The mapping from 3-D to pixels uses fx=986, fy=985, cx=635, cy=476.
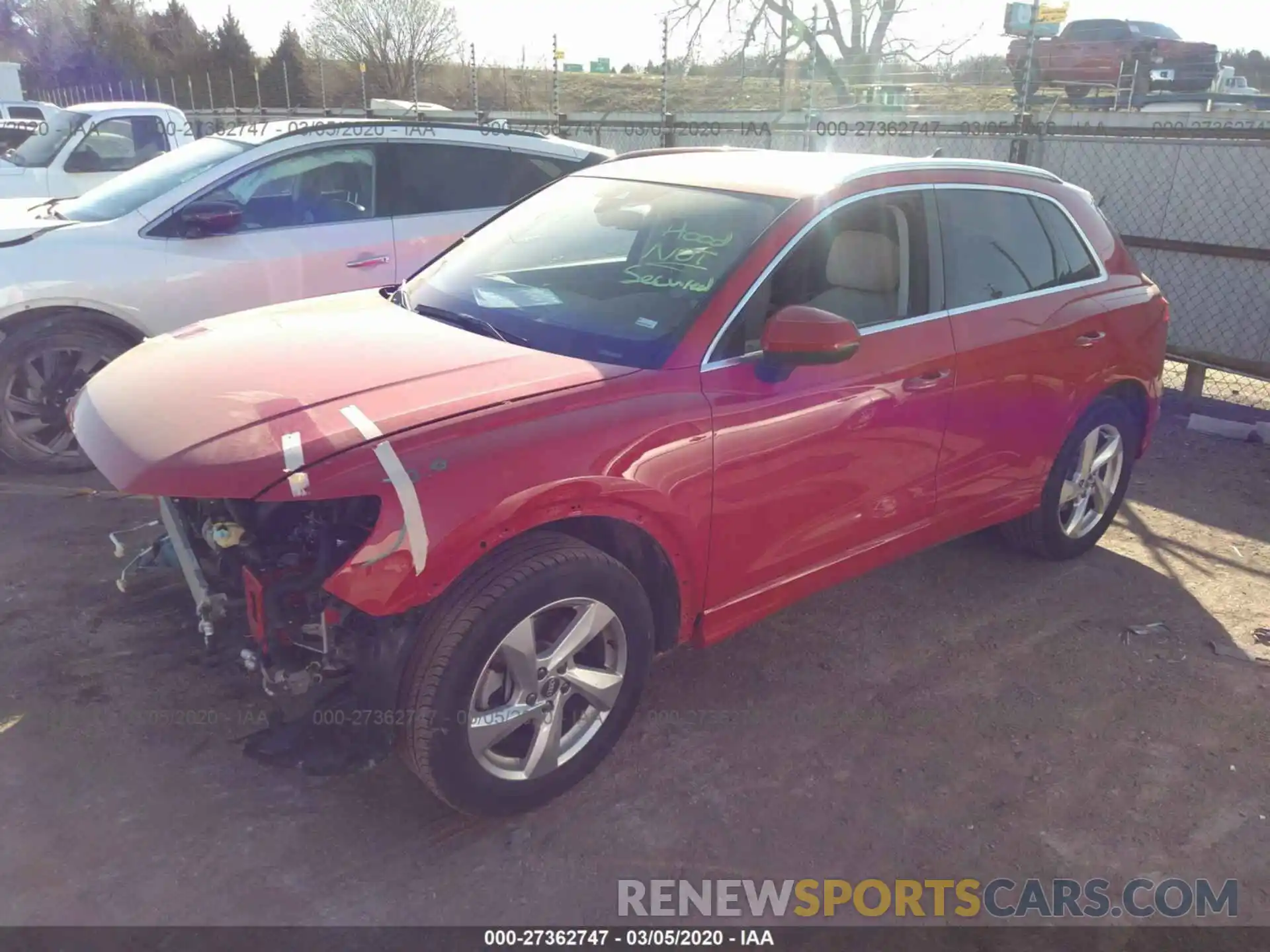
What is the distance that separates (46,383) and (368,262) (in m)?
1.89

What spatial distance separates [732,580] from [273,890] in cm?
165

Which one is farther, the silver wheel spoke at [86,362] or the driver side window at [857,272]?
the silver wheel spoke at [86,362]

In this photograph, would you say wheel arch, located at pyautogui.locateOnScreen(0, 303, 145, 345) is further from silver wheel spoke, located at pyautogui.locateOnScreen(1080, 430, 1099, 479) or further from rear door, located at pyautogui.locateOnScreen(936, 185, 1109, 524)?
silver wheel spoke, located at pyautogui.locateOnScreen(1080, 430, 1099, 479)

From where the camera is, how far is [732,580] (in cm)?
332

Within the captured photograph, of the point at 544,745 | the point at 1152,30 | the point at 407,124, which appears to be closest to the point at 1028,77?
the point at 407,124

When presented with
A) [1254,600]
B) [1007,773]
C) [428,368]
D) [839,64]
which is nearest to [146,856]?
[428,368]

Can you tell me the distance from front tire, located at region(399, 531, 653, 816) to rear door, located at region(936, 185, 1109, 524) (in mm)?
1649

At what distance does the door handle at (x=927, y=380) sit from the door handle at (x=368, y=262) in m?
3.67

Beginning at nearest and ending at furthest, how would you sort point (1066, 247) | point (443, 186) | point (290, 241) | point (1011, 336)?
point (1011, 336) < point (1066, 247) < point (290, 241) < point (443, 186)

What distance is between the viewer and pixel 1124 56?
18.2 metres

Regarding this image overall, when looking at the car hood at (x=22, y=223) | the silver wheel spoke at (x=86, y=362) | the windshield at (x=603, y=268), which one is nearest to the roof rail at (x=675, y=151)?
the windshield at (x=603, y=268)

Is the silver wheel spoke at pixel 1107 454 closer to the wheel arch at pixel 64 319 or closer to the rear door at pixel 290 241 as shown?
the rear door at pixel 290 241

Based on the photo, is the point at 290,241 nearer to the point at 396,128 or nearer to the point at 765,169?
the point at 396,128

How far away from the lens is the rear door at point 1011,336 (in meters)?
3.92
